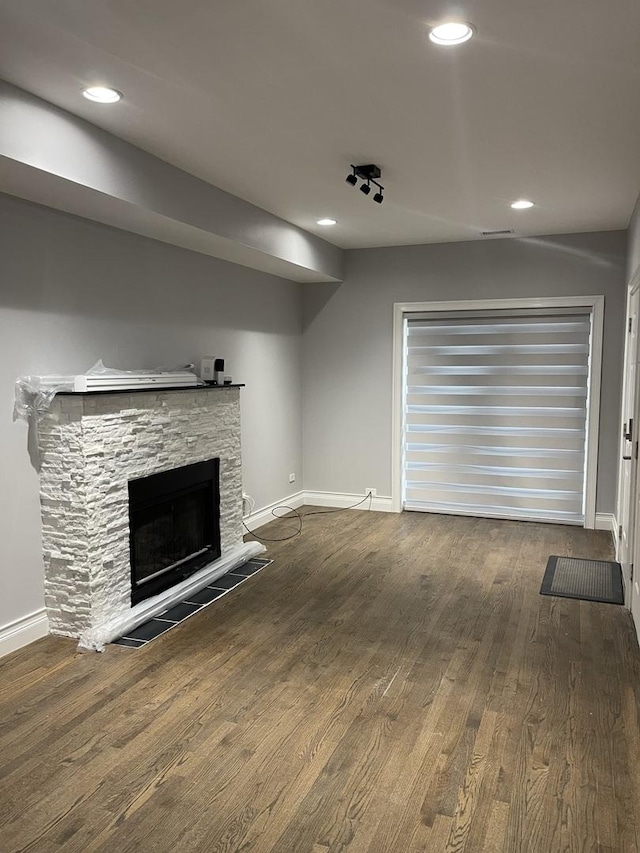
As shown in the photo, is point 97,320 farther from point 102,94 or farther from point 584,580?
point 584,580

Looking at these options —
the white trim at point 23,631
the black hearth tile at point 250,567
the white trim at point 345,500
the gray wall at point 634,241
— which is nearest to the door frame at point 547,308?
the white trim at point 345,500

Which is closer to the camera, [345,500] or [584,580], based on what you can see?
[584,580]

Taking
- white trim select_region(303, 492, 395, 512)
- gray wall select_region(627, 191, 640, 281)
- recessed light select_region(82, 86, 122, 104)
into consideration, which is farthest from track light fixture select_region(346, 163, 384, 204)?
white trim select_region(303, 492, 395, 512)

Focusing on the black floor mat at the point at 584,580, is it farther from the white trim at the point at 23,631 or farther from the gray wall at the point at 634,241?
the white trim at the point at 23,631

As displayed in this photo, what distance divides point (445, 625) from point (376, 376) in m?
3.06

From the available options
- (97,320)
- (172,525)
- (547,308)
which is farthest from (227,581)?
(547,308)

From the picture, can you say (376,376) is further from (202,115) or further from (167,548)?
(202,115)

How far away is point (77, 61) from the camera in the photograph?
2377mm

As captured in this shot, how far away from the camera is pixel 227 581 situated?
4398 millimetres

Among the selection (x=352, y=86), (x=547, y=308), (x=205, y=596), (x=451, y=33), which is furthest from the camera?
(x=547, y=308)

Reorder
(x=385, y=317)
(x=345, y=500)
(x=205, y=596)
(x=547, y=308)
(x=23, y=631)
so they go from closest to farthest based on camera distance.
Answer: (x=23, y=631)
(x=205, y=596)
(x=547, y=308)
(x=385, y=317)
(x=345, y=500)

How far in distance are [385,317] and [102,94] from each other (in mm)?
3848

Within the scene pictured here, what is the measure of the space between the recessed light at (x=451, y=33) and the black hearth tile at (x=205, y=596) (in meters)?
3.18

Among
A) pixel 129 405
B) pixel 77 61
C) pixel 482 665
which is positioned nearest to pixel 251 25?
pixel 77 61
